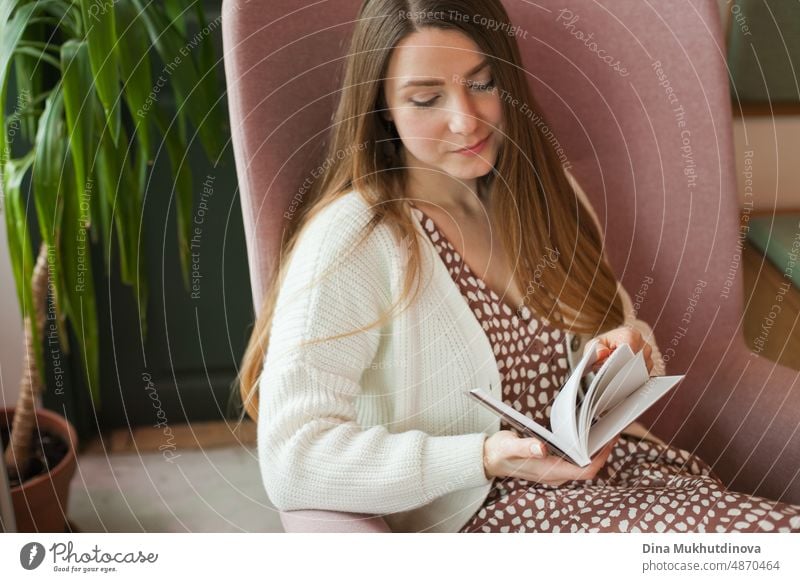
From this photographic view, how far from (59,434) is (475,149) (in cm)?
63

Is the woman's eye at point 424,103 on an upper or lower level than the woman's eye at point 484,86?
lower

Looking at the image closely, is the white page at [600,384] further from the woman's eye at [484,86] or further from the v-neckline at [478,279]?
the woman's eye at [484,86]

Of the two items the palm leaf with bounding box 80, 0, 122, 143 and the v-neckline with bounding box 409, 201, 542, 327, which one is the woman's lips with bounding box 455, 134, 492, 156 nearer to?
the v-neckline with bounding box 409, 201, 542, 327

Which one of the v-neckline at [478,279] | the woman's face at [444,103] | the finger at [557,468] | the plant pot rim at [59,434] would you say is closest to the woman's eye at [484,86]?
the woman's face at [444,103]

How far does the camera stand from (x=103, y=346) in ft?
3.17

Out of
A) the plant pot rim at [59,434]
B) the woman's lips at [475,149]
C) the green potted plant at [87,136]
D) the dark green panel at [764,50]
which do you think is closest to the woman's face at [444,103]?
the woman's lips at [475,149]

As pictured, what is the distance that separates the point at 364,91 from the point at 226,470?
482 mm

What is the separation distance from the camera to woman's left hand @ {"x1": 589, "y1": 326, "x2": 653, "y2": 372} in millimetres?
897

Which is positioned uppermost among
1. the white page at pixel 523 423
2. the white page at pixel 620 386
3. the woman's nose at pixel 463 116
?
the woman's nose at pixel 463 116

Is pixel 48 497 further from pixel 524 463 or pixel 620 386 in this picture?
pixel 620 386

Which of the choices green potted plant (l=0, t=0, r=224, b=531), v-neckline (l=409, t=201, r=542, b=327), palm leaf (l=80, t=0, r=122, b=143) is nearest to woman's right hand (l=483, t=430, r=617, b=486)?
v-neckline (l=409, t=201, r=542, b=327)

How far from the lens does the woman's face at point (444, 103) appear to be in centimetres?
83

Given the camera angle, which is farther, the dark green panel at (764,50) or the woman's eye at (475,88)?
the dark green panel at (764,50)
